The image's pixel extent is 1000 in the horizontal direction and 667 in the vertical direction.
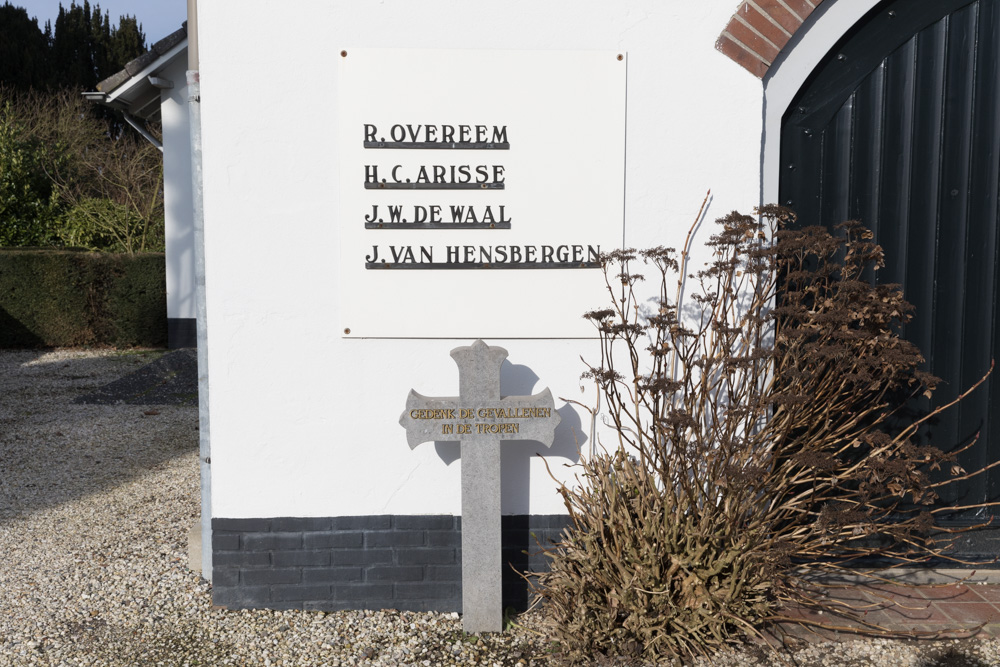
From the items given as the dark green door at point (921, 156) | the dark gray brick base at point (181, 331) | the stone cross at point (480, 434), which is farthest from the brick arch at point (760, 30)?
the dark gray brick base at point (181, 331)

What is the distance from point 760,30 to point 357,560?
2840 millimetres

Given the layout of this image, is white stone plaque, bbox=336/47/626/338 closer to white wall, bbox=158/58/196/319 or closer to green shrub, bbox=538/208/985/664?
green shrub, bbox=538/208/985/664

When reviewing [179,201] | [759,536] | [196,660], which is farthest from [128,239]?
[759,536]

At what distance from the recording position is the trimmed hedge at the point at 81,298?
13.0 metres

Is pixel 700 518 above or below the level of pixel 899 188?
below

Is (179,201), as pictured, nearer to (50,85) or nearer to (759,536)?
(759,536)

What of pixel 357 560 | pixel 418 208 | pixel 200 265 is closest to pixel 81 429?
pixel 200 265

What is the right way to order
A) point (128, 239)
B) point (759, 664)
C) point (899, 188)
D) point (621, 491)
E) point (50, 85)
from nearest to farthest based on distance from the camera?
1. point (759, 664)
2. point (621, 491)
3. point (899, 188)
4. point (128, 239)
5. point (50, 85)

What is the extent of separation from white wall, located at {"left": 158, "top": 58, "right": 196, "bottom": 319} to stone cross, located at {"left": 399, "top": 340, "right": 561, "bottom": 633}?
9453 mm

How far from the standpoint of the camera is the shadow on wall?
596cm

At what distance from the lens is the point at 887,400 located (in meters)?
4.07

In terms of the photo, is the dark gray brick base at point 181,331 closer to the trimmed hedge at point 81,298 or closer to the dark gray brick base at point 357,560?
the trimmed hedge at point 81,298

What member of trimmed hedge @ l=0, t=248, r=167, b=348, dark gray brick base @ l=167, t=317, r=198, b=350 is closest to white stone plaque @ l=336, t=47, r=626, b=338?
dark gray brick base @ l=167, t=317, r=198, b=350

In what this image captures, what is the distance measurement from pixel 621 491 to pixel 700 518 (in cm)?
33
